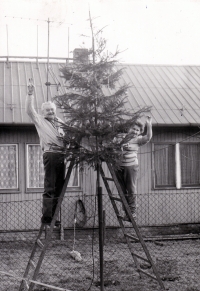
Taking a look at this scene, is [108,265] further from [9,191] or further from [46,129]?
[9,191]

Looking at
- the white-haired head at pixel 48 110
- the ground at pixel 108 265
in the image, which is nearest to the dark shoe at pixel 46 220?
the ground at pixel 108 265

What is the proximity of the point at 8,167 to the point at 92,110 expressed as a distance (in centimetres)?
666

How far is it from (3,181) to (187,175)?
17.7 feet

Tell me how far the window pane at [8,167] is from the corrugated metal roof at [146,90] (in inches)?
37.8

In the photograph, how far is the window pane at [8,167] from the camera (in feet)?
40.5

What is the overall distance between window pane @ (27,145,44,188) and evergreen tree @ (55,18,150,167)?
6436mm

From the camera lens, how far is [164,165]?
1335cm

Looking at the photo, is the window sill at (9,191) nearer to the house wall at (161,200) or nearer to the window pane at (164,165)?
the house wall at (161,200)

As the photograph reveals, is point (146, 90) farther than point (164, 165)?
Yes

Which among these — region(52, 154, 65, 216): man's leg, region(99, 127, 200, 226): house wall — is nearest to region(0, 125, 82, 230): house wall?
region(99, 127, 200, 226): house wall

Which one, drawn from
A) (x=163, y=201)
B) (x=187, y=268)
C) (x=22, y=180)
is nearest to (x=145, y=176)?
(x=163, y=201)

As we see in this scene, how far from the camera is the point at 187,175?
13500 millimetres

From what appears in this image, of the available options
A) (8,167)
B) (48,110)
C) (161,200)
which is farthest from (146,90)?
(48,110)

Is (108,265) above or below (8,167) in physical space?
below
